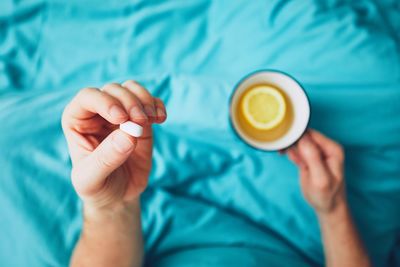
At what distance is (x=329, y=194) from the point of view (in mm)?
721

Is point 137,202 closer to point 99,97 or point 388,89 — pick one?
point 99,97

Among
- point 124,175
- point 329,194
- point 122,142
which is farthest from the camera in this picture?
point 329,194

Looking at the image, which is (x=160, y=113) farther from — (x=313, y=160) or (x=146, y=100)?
(x=313, y=160)

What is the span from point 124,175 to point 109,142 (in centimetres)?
16

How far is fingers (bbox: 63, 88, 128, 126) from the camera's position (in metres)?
0.48

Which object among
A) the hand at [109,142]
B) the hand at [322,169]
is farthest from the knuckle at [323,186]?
the hand at [109,142]

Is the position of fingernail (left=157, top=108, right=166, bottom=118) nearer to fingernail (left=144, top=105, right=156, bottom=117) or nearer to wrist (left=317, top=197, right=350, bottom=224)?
fingernail (left=144, top=105, right=156, bottom=117)

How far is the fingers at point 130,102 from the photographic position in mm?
486

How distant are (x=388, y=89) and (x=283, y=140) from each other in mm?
274

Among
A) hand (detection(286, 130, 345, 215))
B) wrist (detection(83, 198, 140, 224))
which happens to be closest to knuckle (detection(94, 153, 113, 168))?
wrist (detection(83, 198, 140, 224))

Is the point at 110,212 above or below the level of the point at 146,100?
below

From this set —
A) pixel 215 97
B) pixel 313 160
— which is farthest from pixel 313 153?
pixel 215 97

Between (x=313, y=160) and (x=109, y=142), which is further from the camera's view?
(x=313, y=160)

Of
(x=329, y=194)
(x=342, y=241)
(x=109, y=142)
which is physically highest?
(x=109, y=142)
